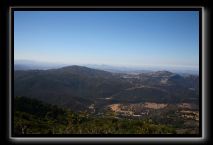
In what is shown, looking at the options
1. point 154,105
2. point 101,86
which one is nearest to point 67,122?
point 101,86

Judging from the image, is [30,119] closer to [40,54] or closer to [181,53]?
[40,54]

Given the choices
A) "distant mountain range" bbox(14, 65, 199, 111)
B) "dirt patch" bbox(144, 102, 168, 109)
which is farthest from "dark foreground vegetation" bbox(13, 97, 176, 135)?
"dirt patch" bbox(144, 102, 168, 109)

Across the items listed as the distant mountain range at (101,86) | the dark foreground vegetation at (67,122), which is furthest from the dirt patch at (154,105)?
the dark foreground vegetation at (67,122)

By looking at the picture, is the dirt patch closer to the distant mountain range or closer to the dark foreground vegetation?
the distant mountain range

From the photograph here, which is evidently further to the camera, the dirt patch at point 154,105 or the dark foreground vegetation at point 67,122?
the dirt patch at point 154,105

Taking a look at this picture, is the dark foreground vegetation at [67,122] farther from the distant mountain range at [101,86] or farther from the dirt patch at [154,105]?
the dirt patch at [154,105]

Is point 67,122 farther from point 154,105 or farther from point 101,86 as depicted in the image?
point 154,105
